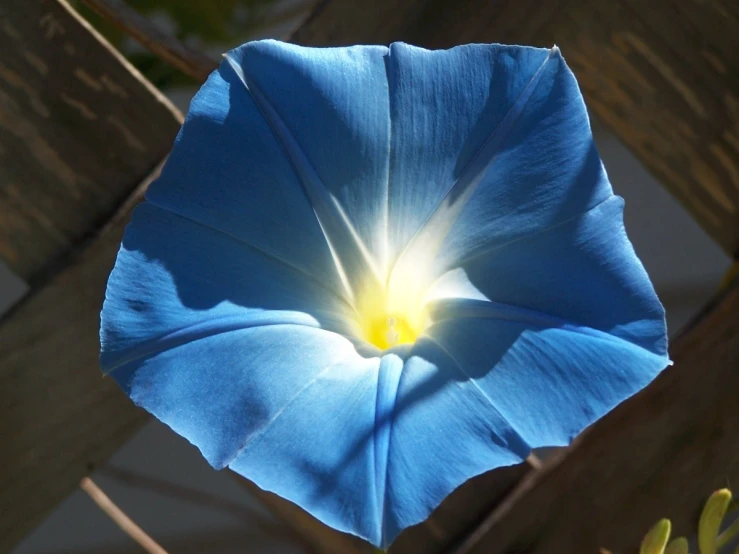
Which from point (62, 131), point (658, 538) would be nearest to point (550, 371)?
point (658, 538)

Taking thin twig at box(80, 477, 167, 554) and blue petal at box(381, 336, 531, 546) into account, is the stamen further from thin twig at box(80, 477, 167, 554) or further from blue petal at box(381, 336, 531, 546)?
thin twig at box(80, 477, 167, 554)

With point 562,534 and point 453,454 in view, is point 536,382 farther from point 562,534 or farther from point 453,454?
point 562,534

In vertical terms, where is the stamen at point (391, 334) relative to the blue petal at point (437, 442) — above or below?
above

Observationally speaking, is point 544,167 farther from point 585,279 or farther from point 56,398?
point 56,398

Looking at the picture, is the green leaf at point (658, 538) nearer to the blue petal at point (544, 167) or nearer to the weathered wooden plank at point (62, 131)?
the blue petal at point (544, 167)

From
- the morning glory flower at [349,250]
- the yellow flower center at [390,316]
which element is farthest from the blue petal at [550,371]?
the yellow flower center at [390,316]

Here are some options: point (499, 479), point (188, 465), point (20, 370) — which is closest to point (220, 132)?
point (20, 370)

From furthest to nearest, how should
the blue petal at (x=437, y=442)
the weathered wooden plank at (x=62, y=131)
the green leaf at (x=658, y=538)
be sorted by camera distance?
1. the weathered wooden plank at (x=62, y=131)
2. the green leaf at (x=658, y=538)
3. the blue petal at (x=437, y=442)
